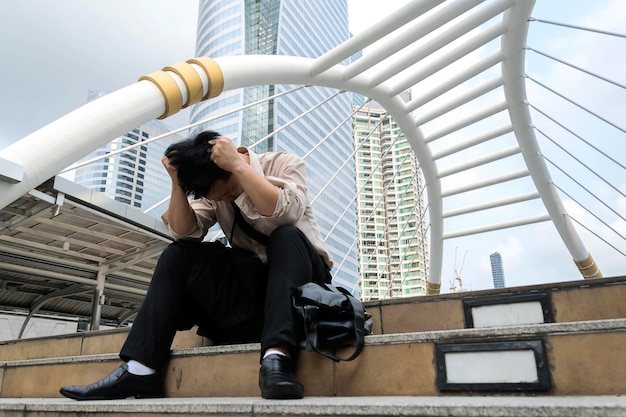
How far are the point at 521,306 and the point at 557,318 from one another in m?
0.15

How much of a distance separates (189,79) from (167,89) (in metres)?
0.25

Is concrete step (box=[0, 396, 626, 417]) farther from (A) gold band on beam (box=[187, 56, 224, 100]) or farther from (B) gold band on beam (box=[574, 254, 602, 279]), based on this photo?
(B) gold band on beam (box=[574, 254, 602, 279])

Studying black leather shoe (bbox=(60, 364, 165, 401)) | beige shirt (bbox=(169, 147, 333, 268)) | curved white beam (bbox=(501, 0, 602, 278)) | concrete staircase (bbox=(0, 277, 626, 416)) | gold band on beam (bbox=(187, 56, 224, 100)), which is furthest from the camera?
curved white beam (bbox=(501, 0, 602, 278))

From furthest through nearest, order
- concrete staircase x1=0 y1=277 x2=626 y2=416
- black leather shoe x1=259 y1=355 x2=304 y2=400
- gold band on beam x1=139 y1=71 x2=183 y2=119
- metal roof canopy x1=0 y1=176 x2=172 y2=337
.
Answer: metal roof canopy x1=0 y1=176 x2=172 y2=337
gold band on beam x1=139 y1=71 x2=183 y2=119
black leather shoe x1=259 y1=355 x2=304 y2=400
concrete staircase x1=0 y1=277 x2=626 y2=416

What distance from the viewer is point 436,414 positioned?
0.95m

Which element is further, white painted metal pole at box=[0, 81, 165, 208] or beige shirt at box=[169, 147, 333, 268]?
white painted metal pole at box=[0, 81, 165, 208]

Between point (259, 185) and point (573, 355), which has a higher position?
point (259, 185)

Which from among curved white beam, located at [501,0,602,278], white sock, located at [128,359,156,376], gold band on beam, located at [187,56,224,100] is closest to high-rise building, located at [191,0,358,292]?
curved white beam, located at [501,0,602,278]

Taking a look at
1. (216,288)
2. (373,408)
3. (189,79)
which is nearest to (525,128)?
(189,79)

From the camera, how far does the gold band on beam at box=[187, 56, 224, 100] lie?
376cm

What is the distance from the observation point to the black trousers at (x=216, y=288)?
5.31ft

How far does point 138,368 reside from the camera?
1618 millimetres

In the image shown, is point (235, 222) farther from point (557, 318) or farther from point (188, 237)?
point (557, 318)

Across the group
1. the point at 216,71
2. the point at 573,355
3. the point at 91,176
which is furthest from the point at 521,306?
the point at 91,176
